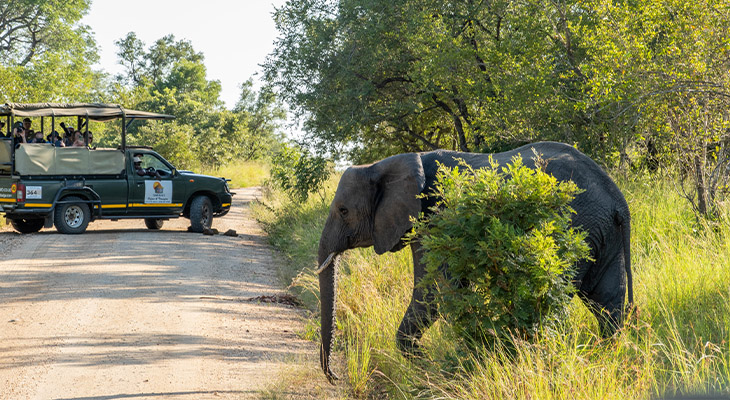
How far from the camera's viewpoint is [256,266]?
510 inches

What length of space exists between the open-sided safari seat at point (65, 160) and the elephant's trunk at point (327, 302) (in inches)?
442

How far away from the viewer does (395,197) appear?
6.34 metres

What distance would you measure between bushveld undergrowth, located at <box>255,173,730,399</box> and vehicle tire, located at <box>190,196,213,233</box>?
6.69 m

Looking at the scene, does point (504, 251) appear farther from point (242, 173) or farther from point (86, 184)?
point (242, 173)

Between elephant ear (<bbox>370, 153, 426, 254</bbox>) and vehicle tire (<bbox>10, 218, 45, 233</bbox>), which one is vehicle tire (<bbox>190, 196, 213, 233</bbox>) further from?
elephant ear (<bbox>370, 153, 426, 254</bbox>)

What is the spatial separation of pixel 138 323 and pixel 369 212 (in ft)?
10.6

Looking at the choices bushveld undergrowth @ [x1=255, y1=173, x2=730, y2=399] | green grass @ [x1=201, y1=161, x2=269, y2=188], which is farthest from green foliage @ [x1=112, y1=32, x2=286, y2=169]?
bushveld undergrowth @ [x1=255, y1=173, x2=730, y2=399]

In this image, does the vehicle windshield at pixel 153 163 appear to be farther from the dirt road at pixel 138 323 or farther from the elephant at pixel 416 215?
the elephant at pixel 416 215

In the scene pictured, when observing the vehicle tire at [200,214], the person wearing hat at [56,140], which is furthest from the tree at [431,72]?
the person wearing hat at [56,140]

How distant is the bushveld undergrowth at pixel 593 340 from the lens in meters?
4.57

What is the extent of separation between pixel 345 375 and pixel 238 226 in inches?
549

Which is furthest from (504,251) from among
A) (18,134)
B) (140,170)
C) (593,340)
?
(18,134)

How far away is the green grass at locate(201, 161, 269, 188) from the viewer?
39625mm

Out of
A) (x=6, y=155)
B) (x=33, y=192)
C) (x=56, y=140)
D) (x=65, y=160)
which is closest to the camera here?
(x=33, y=192)
